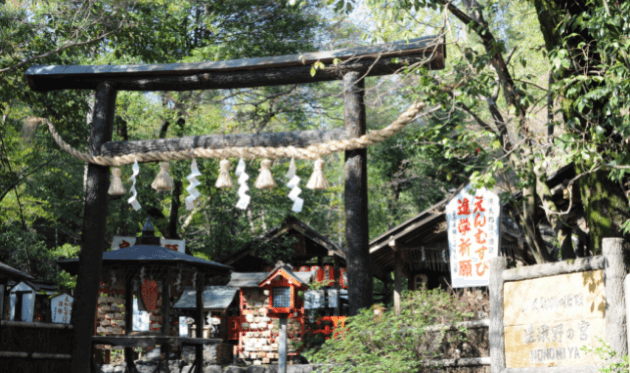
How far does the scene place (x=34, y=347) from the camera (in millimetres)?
8008

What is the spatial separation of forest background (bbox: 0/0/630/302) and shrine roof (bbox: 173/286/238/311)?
197 cm

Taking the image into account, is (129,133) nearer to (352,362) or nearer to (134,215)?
(134,215)

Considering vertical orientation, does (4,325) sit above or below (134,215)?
below

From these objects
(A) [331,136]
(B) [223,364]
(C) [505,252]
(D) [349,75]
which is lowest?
(B) [223,364]

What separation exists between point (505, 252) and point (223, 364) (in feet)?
27.5

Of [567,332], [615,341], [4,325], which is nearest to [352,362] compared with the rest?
[567,332]

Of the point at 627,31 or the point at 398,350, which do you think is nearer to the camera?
the point at 627,31

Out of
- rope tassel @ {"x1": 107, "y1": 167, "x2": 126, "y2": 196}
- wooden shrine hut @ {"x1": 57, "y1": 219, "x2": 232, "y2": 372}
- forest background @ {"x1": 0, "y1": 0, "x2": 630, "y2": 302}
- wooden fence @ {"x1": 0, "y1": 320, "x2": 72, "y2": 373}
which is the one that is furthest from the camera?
wooden shrine hut @ {"x1": 57, "y1": 219, "x2": 232, "y2": 372}

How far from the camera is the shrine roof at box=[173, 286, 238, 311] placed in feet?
55.6

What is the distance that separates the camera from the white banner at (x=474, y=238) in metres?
9.85

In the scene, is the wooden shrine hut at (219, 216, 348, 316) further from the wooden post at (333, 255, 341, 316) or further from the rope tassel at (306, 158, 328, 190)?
the rope tassel at (306, 158, 328, 190)

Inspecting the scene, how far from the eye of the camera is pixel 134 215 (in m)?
17.6

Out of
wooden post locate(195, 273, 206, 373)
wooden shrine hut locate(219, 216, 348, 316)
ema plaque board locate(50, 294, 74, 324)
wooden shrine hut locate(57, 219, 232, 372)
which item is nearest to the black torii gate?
wooden shrine hut locate(57, 219, 232, 372)

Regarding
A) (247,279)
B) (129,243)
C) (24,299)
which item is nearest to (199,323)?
(129,243)
